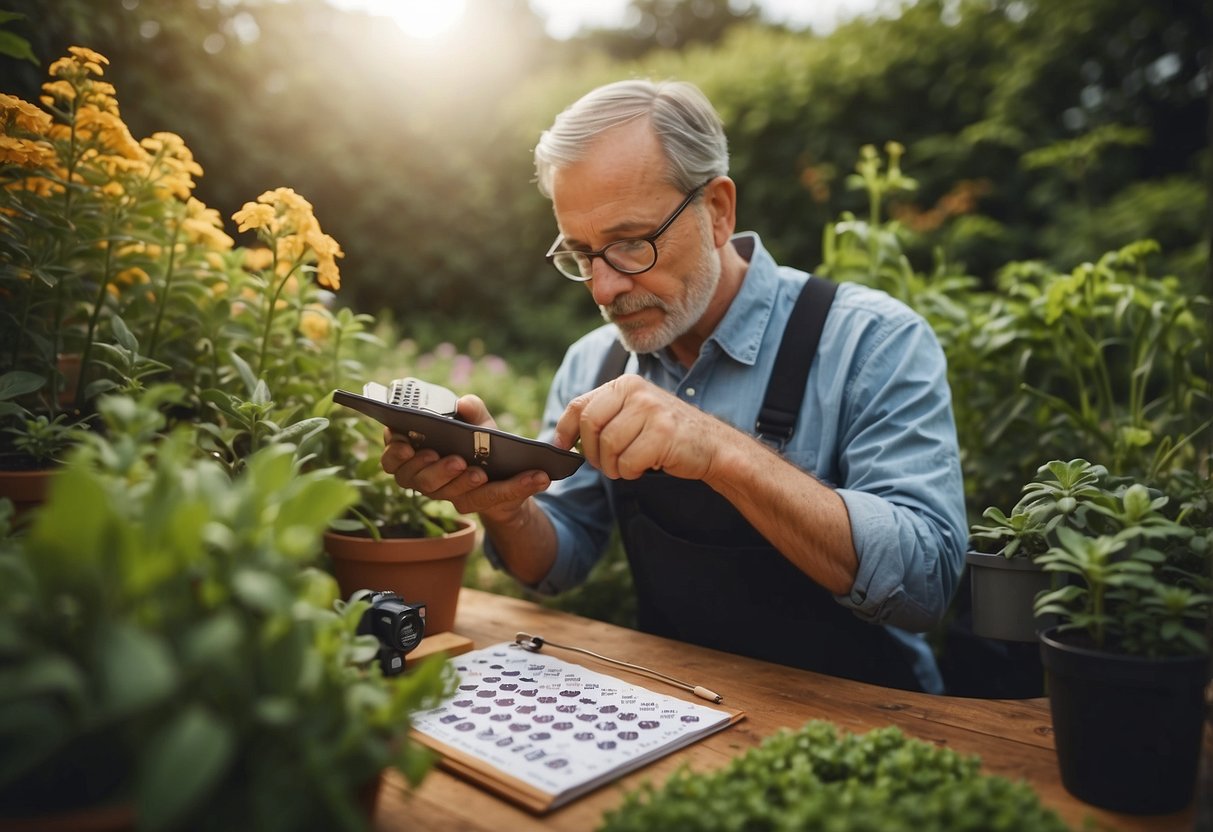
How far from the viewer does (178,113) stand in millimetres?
2930

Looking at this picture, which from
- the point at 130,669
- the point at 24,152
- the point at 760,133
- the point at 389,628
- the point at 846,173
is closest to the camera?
the point at 130,669

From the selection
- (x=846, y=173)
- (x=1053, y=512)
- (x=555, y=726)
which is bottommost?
(x=555, y=726)

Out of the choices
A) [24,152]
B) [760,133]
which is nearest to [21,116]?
[24,152]

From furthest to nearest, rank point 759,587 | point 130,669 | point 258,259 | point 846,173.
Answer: point 846,173 < point 258,259 < point 759,587 < point 130,669

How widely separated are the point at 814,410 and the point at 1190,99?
12.9 ft

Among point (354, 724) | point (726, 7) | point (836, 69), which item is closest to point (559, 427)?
point (354, 724)

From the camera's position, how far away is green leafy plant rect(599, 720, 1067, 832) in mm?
665

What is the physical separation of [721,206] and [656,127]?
9.5 inches

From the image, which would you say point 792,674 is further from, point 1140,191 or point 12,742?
point 1140,191

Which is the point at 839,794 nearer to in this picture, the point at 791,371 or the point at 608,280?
the point at 791,371

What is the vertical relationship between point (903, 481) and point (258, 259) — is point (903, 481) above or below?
below

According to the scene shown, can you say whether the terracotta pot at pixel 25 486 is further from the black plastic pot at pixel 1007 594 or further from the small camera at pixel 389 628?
the black plastic pot at pixel 1007 594

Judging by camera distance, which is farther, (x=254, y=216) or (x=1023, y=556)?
(x=254, y=216)

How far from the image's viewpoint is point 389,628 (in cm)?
107
